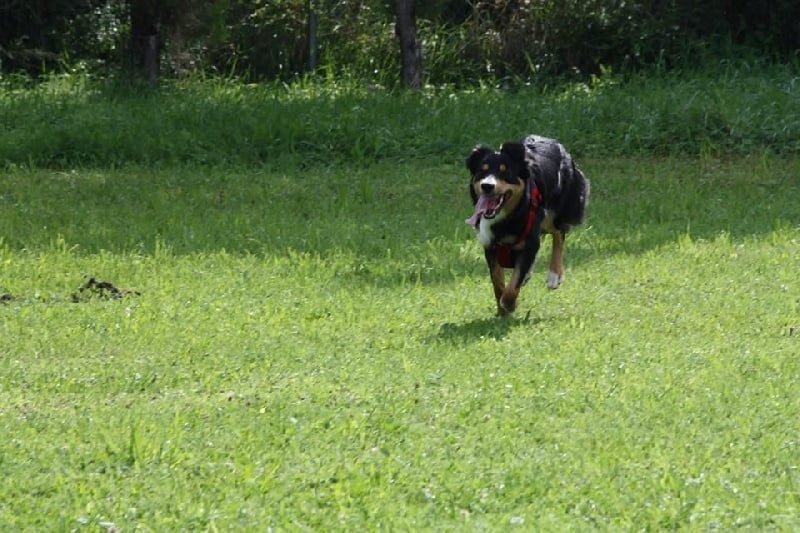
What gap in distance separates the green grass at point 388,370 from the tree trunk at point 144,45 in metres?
5.73

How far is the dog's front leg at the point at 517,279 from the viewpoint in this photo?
8680mm

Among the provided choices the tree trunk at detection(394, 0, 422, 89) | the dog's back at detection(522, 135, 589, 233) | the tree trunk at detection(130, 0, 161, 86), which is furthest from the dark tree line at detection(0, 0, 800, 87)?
the dog's back at detection(522, 135, 589, 233)

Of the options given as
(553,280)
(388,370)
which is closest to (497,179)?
(553,280)

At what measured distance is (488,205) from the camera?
8.48 metres

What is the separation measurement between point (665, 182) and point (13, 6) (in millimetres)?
10129

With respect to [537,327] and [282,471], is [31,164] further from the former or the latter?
[282,471]

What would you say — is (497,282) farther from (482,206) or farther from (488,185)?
(488,185)

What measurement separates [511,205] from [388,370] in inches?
63.2

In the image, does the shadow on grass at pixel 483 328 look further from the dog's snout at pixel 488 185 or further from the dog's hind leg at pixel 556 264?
the dog's snout at pixel 488 185

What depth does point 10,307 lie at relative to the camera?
916 cm

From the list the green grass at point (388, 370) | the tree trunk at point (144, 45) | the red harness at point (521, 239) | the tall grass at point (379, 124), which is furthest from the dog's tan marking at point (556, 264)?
the tree trunk at point (144, 45)

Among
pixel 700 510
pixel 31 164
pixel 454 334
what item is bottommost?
pixel 31 164

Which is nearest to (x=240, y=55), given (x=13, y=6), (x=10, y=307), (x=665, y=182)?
(x=13, y=6)

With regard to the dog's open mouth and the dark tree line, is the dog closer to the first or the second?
the dog's open mouth
